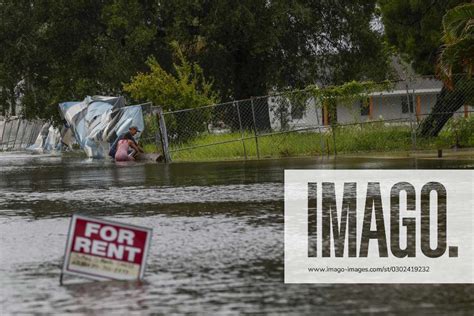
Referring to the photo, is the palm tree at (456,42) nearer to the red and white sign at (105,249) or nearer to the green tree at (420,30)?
the green tree at (420,30)

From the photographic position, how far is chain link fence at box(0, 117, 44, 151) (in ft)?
201

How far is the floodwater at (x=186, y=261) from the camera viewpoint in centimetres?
729

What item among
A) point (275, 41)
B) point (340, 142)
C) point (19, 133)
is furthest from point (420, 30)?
point (19, 133)

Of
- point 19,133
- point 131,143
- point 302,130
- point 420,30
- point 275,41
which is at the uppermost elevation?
point 275,41

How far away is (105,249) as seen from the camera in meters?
8.30

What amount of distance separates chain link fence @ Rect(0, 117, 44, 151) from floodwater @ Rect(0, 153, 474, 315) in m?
41.7

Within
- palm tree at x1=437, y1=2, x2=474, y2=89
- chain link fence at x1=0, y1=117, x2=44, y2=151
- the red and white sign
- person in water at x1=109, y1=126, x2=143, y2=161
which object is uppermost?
palm tree at x1=437, y1=2, x2=474, y2=89

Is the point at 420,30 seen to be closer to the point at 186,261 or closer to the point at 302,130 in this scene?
the point at 302,130

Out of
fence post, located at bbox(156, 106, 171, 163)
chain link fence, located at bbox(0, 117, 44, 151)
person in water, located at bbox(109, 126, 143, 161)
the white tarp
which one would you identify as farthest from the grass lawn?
chain link fence, located at bbox(0, 117, 44, 151)

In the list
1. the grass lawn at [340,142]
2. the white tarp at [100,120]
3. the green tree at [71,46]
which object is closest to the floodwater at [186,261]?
the grass lawn at [340,142]
